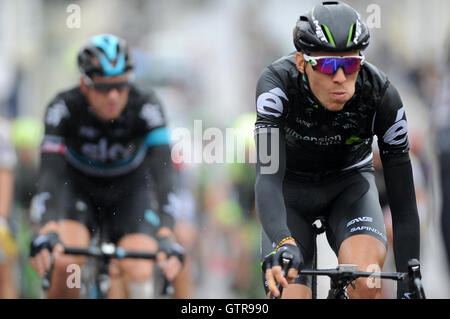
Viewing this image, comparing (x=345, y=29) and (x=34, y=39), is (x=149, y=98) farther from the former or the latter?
(x=34, y=39)

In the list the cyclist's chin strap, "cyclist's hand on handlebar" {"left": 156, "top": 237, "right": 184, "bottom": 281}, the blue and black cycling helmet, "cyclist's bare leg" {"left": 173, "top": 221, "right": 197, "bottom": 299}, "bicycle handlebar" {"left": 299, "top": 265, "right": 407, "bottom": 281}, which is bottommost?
"bicycle handlebar" {"left": 299, "top": 265, "right": 407, "bottom": 281}

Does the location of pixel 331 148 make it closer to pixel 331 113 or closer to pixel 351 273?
pixel 331 113

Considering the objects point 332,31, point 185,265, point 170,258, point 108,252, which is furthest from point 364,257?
point 185,265

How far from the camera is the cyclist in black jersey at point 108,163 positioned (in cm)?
742

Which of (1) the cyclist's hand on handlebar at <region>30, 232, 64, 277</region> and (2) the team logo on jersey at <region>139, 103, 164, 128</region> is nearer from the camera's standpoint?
(1) the cyclist's hand on handlebar at <region>30, 232, 64, 277</region>

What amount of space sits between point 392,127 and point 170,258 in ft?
7.07

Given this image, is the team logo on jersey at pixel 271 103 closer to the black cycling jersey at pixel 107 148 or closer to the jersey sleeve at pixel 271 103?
the jersey sleeve at pixel 271 103

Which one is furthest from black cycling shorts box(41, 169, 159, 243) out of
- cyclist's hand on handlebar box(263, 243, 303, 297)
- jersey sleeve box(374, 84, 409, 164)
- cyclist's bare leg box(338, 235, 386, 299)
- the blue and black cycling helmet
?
cyclist's hand on handlebar box(263, 243, 303, 297)

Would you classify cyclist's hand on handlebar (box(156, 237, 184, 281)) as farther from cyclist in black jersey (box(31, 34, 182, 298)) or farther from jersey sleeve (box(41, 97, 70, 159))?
jersey sleeve (box(41, 97, 70, 159))

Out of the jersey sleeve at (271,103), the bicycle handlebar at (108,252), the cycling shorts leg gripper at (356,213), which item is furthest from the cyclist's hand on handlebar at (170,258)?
the jersey sleeve at (271,103)

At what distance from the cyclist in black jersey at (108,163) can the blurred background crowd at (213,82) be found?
3.32 ft

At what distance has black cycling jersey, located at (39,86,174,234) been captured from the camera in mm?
7465

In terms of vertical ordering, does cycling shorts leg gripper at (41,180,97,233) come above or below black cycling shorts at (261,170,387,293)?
above

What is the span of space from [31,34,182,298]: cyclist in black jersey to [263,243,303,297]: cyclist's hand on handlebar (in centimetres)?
269
